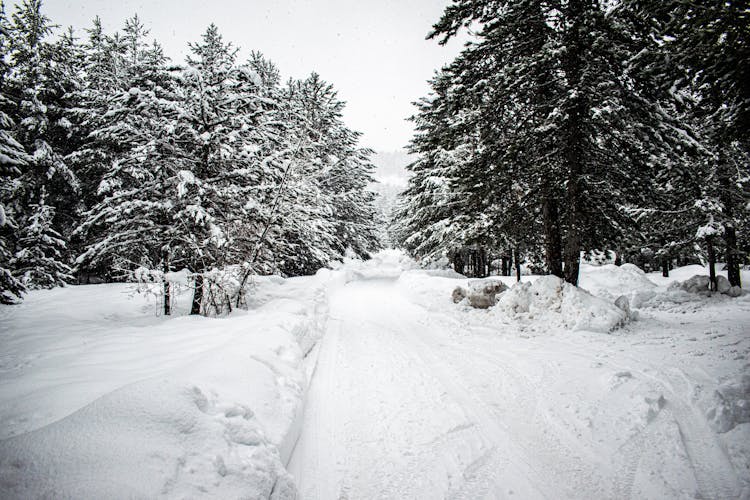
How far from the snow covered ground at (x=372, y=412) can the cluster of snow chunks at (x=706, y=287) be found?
5541 mm

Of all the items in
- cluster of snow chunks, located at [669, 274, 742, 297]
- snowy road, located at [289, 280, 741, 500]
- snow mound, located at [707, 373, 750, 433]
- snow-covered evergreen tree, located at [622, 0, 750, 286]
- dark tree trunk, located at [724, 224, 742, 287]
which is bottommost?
snowy road, located at [289, 280, 741, 500]

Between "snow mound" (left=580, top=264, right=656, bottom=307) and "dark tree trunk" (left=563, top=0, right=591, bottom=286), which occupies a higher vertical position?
"dark tree trunk" (left=563, top=0, right=591, bottom=286)

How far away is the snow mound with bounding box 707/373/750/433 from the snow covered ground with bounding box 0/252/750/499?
15mm

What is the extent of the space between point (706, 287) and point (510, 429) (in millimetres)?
13841

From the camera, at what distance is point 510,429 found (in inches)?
149

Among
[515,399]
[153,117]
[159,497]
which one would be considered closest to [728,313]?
[515,399]

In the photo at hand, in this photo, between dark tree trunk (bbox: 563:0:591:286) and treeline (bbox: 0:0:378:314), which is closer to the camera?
dark tree trunk (bbox: 563:0:591:286)

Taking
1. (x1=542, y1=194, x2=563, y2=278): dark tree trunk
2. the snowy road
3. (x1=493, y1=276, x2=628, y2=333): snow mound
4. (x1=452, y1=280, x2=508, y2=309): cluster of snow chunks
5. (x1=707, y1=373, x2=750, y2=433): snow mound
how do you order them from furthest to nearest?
(x1=452, y1=280, x2=508, y2=309): cluster of snow chunks → (x1=542, y1=194, x2=563, y2=278): dark tree trunk → (x1=493, y1=276, x2=628, y2=333): snow mound → (x1=707, y1=373, x2=750, y2=433): snow mound → the snowy road

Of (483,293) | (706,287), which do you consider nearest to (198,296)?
(483,293)

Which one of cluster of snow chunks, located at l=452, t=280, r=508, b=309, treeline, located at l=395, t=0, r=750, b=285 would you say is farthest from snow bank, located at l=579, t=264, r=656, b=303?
treeline, located at l=395, t=0, r=750, b=285

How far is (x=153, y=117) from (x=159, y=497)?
993cm

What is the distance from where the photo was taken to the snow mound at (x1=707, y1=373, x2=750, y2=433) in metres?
3.48

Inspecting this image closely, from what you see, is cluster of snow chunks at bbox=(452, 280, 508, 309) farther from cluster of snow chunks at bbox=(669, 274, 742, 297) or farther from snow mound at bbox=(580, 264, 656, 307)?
snow mound at bbox=(580, 264, 656, 307)

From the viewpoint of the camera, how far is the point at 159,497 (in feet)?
6.26
